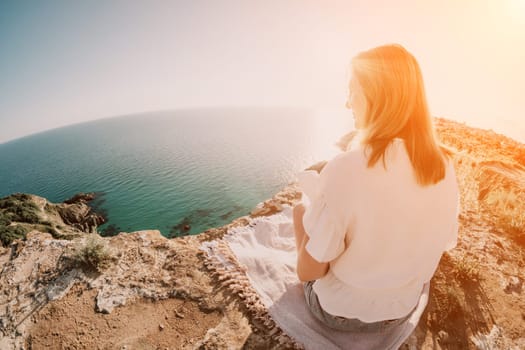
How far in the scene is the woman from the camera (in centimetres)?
177

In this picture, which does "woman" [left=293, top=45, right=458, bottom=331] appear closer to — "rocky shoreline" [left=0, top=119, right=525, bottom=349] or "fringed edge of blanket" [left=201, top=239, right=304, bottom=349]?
"rocky shoreline" [left=0, top=119, right=525, bottom=349]

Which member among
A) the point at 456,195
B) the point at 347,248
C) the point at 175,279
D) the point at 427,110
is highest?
the point at 427,110

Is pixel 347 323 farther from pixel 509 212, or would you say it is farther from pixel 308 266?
pixel 509 212

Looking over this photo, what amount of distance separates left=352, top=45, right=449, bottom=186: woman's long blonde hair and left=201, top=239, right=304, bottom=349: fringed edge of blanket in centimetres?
290

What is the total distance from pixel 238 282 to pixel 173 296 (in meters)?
1.19

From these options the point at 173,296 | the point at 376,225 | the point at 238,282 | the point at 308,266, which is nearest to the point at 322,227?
the point at 376,225

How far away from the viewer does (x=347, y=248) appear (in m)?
2.17

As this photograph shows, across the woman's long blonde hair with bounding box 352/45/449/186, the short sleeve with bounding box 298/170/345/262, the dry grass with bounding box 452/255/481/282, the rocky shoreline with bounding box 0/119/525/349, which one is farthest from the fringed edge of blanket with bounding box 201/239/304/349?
the dry grass with bounding box 452/255/481/282

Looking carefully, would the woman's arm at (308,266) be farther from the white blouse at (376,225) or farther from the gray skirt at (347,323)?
the gray skirt at (347,323)

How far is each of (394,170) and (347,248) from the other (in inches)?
33.8

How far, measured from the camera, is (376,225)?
1.92 meters

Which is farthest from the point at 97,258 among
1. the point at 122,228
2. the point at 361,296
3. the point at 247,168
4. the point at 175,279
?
the point at 247,168

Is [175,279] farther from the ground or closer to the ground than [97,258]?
closer to the ground

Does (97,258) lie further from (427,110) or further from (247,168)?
(247,168)
